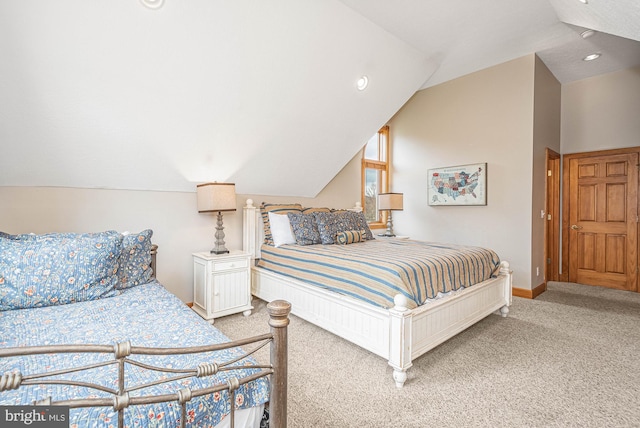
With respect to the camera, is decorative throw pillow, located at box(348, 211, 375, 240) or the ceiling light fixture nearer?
the ceiling light fixture

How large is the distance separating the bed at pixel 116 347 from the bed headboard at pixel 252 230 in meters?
1.33

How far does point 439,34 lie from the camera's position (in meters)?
3.21

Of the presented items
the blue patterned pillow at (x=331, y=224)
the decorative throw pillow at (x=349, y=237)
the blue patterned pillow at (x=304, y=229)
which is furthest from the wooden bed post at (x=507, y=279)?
the blue patterned pillow at (x=304, y=229)

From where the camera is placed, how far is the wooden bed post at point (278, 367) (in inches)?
41.0

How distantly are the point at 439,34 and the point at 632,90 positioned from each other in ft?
10.0

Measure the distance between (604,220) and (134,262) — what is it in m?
5.86

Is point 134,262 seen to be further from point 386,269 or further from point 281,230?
point 386,269

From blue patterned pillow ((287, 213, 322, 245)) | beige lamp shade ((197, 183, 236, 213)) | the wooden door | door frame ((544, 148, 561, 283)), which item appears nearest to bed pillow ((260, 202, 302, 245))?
blue patterned pillow ((287, 213, 322, 245))

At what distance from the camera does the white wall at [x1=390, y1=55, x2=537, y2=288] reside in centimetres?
384

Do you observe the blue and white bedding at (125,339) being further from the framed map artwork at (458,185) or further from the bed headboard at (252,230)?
the framed map artwork at (458,185)

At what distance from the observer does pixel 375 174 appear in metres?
5.34

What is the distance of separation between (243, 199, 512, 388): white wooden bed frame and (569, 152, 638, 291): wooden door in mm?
2503

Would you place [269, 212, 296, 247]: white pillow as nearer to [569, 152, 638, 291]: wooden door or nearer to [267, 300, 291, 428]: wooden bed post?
[267, 300, 291, 428]: wooden bed post

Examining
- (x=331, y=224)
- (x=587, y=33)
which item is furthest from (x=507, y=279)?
(x=587, y=33)
